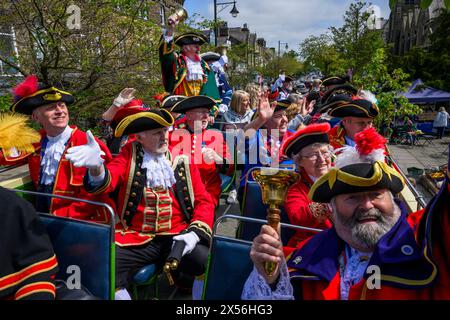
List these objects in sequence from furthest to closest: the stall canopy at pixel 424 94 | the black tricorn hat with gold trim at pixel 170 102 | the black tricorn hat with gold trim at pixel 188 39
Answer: the stall canopy at pixel 424 94 < the black tricorn hat with gold trim at pixel 188 39 < the black tricorn hat with gold trim at pixel 170 102

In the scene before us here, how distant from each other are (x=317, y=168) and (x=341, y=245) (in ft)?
3.27

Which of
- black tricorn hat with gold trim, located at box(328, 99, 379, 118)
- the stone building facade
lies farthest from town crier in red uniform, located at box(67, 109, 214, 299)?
the stone building facade

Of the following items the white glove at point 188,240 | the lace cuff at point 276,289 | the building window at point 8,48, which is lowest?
the white glove at point 188,240

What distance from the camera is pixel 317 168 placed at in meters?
2.89

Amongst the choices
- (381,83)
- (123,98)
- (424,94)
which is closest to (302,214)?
(123,98)

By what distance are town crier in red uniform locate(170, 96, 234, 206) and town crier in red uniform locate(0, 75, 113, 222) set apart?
89 cm

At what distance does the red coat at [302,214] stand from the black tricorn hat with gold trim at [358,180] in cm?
69

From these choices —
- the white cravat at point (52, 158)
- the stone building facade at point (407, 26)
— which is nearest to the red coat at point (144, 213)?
the white cravat at point (52, 158)

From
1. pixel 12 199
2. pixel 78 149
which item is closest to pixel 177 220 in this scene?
pixel 78 149

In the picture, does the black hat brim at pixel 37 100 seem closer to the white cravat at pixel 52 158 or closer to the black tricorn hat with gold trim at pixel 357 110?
the white cravat at pixel 52 158

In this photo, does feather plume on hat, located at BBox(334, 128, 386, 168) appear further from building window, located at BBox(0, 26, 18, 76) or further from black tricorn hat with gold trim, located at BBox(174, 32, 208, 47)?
building window, located at BBox(0, 26, 18, 76)

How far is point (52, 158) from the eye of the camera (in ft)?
10.3

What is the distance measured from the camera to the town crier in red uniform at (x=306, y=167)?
267cm
